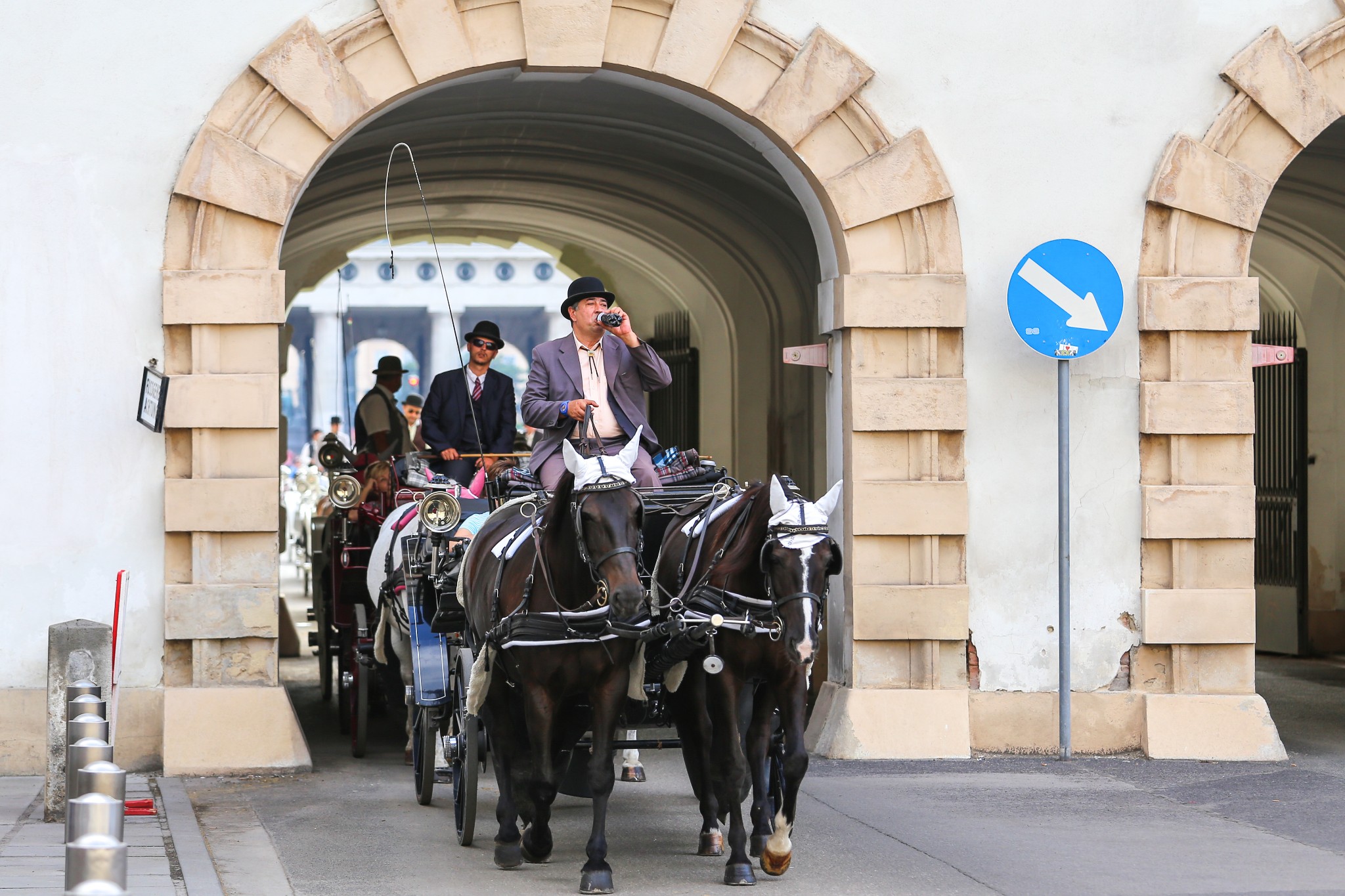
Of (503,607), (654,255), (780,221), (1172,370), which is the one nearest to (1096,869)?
(503,607)

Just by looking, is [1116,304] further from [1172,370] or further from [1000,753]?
[1000,753]

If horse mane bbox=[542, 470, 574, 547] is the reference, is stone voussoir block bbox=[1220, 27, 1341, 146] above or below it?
above

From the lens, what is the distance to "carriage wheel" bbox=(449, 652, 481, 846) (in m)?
7.12

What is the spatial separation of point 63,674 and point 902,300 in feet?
15.8

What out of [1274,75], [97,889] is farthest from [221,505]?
[1274,75]

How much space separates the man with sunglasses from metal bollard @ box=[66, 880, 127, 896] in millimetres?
6569

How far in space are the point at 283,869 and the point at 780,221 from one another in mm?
8449

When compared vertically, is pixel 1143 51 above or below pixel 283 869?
above

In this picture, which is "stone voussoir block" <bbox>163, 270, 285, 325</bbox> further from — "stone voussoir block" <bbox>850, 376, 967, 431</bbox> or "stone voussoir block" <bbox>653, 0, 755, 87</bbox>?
"stone voussoir block" <bbox>850, 376, 967, 431</bbox>

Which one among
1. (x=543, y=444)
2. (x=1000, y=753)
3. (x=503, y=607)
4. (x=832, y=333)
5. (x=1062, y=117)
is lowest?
(x=1000, y=753)

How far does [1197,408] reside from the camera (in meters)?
9.56

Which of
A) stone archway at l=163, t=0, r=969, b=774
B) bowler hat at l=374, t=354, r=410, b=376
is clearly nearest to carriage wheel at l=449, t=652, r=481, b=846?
stone archway at l=163, t=0, r=969, b=774

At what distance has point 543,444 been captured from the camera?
7980mm

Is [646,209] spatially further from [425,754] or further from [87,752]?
[87,752]
